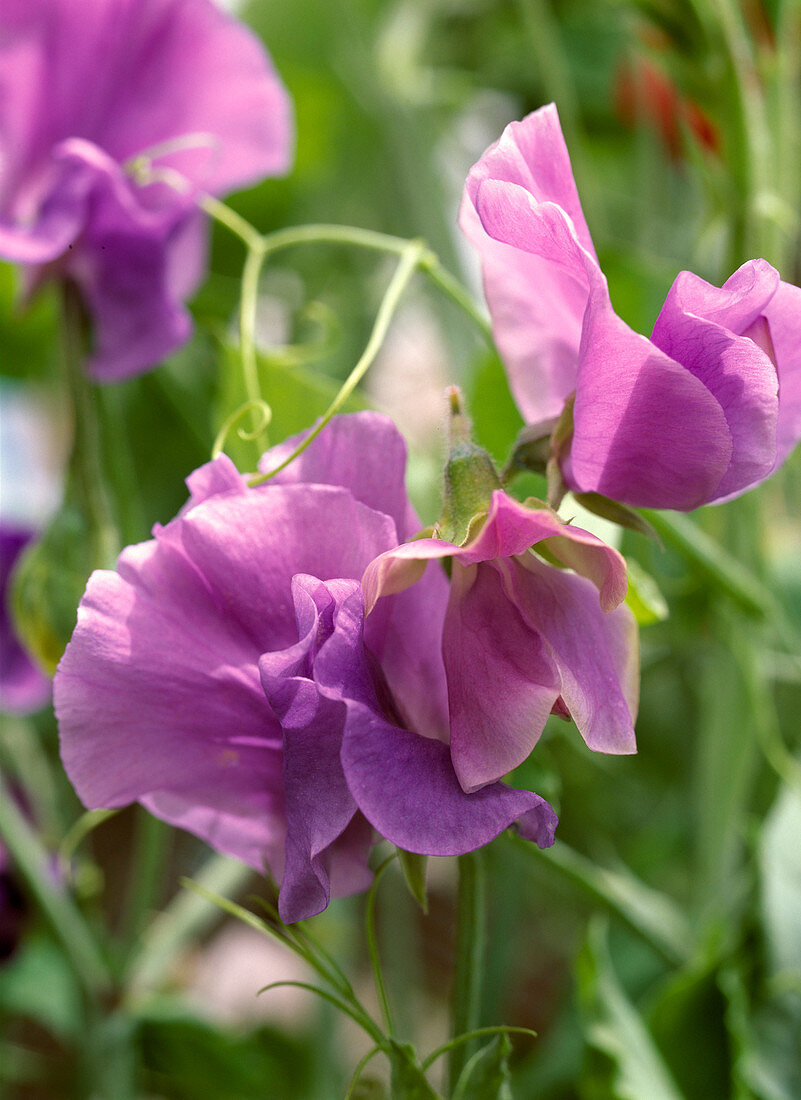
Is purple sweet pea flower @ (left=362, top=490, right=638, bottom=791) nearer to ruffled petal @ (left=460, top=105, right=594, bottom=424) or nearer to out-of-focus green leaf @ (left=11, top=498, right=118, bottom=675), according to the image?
ruffled petal @ (left=460, top=105, right=594, bottom=424)

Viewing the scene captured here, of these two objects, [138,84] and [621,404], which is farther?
[138,84]

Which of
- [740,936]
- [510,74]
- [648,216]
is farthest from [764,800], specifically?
[510,74]

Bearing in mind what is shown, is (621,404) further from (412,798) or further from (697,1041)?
(697,1041)

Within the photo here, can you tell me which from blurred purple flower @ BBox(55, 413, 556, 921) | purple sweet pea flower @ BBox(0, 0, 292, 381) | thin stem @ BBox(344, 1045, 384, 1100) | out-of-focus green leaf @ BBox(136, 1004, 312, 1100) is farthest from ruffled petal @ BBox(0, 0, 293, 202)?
out-of-focus green leaf @ BBox(136, 1004, 312, 1100)

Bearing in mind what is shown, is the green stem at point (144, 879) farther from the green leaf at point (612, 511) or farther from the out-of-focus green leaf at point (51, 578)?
the green leaf at point (612, 511)

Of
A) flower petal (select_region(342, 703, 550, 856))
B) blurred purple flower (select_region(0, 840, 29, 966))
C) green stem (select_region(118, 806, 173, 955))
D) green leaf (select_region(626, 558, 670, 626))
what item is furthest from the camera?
blurred purple flower (select_region(0, 840, 29, 966))

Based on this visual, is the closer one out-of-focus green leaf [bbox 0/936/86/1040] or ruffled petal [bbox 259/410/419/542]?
ruffled petal [bbox 259/410/419/542]

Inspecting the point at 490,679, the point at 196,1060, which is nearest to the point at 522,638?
the point at 490,679
